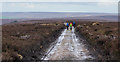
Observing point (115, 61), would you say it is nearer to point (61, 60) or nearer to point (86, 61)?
point (86, 61)

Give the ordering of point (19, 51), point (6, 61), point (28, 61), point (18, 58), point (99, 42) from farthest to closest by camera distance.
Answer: point (99, 42), point (19, 51), point (28, 61), point (18, 58), point (6, 61)

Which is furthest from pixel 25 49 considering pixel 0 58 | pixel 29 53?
pixel 0 58

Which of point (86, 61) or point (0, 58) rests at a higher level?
point (0, 58)

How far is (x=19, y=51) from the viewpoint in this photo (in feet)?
40.7

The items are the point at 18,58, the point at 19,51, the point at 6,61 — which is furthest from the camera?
the point at 19,51

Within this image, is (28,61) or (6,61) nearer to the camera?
(6,61)

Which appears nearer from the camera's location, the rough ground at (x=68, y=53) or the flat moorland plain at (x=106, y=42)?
the flat moorland plain at (x=106, y=42)

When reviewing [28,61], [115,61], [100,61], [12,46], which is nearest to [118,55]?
[115,61]

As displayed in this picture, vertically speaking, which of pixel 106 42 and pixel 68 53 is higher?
pixel 106 42

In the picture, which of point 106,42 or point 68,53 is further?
point 106,42

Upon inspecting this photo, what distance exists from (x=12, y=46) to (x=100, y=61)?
275 inches

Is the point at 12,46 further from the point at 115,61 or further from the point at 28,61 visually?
the point at 115,61

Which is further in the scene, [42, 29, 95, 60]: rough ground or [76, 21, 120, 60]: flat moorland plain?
[42, 29, 95, 60]: rough ground

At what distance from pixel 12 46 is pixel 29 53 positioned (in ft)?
4.85
